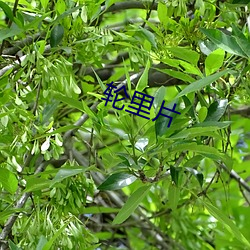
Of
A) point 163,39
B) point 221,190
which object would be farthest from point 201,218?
point 163,39

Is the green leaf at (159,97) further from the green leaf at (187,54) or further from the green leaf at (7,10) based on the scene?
the green leaf at (7,10)

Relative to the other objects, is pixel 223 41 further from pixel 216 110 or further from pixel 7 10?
pixel 7 10

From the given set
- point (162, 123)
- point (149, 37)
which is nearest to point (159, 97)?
point (162, 123)

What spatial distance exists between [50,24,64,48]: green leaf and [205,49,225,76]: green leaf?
192mm

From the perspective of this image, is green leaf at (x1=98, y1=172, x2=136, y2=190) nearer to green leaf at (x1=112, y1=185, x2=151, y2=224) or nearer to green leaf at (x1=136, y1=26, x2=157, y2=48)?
green leaf at (x1=112, y1=185, x2=151, y2=224)

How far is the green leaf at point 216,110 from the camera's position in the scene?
85 centimetres

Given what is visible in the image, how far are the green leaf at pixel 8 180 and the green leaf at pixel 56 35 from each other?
176 millimetres

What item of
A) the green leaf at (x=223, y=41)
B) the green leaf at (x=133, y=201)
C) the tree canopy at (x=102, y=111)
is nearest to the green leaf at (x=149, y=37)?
the tree canopy at (x=102, y=111)

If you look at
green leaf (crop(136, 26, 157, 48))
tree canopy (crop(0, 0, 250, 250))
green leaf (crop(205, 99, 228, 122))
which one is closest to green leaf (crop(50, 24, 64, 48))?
tree canopy (crop(0, 0, 250, 250))

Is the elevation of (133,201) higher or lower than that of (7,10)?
lower

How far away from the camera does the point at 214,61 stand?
0.85 meters

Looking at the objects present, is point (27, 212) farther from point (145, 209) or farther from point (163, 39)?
point (145, 209)

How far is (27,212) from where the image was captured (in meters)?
0.88

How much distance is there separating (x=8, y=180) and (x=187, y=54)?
270 millimetres
